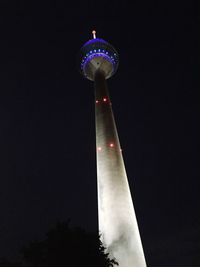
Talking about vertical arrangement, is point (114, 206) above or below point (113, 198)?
below

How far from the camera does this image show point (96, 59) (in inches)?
1820

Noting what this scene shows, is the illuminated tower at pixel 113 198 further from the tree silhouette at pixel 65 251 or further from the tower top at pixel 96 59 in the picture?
the tree silhouette at pixel 65 251

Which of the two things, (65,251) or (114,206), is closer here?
(65,251)

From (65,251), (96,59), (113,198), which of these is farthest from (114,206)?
(96,59)

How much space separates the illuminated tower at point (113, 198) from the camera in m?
26.6

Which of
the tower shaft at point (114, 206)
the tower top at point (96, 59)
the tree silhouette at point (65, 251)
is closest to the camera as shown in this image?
the tree silhouette at point (65, 251)

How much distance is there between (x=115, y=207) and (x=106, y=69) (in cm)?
2545

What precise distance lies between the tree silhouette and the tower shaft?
8.06 m

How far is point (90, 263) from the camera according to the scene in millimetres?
18047

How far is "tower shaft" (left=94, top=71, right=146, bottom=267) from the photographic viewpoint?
26.6 m

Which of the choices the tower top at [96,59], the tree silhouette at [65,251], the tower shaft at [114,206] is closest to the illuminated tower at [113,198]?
the tower shaft at [114,206]

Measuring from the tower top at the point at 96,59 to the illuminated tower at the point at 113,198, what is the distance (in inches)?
195

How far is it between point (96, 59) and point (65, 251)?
34447 millimetres

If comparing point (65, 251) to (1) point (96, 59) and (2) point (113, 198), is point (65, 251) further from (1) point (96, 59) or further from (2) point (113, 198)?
(1) point (96, 59)
